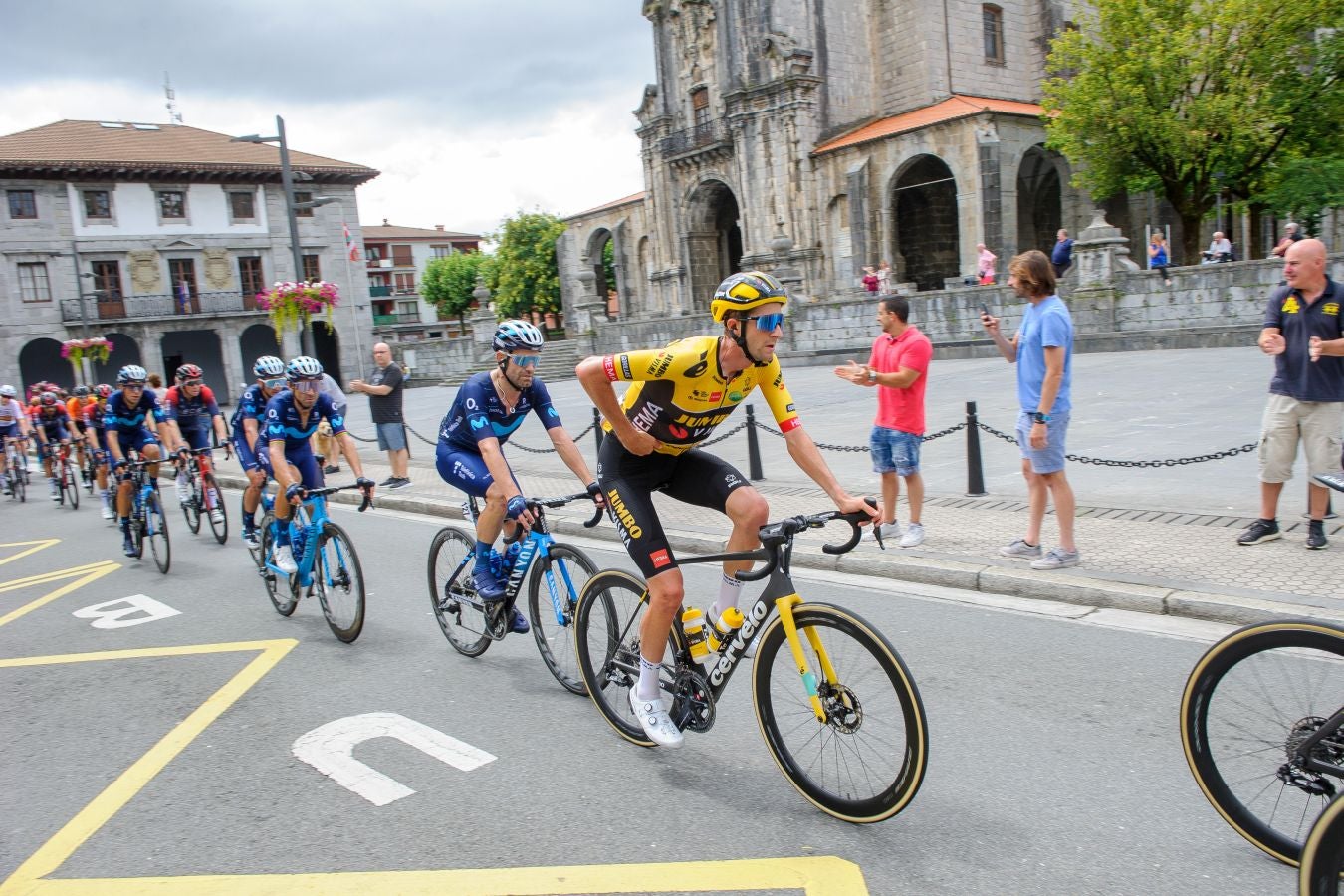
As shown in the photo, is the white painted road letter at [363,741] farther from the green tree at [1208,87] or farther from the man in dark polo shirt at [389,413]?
the green tree at [1208,87]

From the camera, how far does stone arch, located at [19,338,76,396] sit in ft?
148

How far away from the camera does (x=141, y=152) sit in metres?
48.1

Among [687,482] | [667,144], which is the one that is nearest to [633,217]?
[667,144]

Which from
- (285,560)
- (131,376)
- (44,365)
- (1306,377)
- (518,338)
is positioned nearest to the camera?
(518,338)

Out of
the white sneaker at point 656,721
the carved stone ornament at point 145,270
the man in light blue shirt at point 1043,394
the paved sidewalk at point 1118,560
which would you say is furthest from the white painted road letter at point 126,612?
the carved stone ornament at point 145,270

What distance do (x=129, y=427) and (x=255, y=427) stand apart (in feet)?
8.31

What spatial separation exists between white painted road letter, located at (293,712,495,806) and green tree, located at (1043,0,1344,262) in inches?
1138

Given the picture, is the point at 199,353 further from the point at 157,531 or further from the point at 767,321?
the point at 767,321

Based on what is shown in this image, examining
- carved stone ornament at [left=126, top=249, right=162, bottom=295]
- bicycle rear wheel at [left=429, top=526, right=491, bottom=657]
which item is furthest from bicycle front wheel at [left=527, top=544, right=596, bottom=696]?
carved stone ornament at [left=126, top=249, right=162, bottom=295]

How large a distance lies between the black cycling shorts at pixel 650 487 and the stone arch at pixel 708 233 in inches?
1602

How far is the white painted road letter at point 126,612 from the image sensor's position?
7.57m

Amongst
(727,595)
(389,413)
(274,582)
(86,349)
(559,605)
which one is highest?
(86,349)

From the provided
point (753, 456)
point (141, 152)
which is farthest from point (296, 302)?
point (141, 152)

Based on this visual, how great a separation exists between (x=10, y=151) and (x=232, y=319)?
38.3ft
